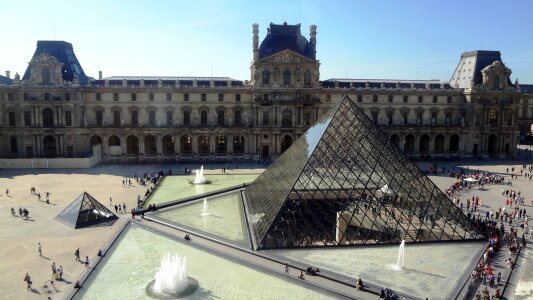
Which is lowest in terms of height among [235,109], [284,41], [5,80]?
[235,109]

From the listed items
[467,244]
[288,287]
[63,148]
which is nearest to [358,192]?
[467,244]

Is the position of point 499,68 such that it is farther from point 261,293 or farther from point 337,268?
point 261,293

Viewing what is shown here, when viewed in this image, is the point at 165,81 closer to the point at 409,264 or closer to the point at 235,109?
the point at 235,109

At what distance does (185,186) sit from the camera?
34.9m

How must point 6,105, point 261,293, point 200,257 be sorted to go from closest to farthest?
point 261,293 → point 200,257 → point 6,105

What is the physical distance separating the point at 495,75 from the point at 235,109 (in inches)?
1240

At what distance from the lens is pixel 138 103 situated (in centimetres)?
4825

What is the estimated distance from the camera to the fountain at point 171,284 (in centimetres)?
1572

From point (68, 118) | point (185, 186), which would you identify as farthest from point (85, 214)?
point (68, 118)

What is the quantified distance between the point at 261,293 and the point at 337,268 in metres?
3.87

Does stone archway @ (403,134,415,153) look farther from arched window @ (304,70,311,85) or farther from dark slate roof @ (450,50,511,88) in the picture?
arched window @ (304,70,311,85)

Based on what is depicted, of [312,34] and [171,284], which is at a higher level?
[312,34]

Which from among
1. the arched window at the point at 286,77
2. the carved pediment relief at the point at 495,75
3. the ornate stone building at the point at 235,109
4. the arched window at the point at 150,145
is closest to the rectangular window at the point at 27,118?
the ornate stone building at the point at 235,109

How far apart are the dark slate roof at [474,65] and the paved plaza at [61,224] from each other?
1186 centimetres
